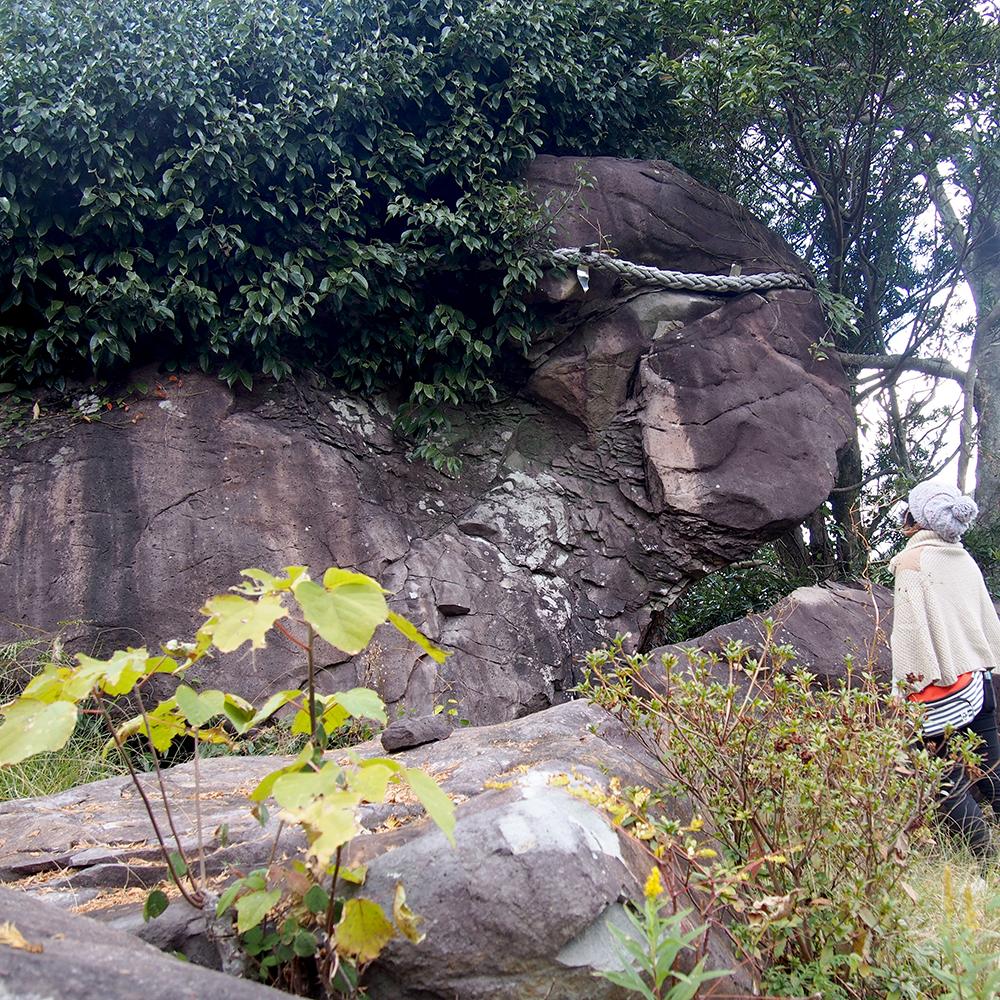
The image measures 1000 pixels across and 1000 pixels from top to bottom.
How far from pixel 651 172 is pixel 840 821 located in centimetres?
515

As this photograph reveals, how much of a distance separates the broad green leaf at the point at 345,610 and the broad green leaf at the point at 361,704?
150mm

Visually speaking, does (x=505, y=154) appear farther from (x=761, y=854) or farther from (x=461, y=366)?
(x=761, y=854)

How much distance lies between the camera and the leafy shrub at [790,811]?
1.78 m

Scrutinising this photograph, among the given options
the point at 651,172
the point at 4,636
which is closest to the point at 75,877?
the point at 4,636

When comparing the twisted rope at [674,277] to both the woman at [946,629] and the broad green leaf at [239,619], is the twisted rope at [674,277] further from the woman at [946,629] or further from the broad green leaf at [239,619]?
the broad green leaf at [239,619]

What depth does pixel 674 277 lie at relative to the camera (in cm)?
580

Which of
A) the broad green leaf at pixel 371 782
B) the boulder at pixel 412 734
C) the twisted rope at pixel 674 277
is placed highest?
the twisted rope at pixel 674 277

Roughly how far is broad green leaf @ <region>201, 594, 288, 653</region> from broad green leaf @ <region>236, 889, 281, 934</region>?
0.51 meters

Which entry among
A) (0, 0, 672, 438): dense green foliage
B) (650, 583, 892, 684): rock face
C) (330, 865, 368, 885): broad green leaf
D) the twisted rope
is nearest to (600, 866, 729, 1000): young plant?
(330, 865, 368, 885): broad green leaf

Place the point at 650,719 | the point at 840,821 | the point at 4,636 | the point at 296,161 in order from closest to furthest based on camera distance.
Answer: the point at 840,821
the point at 650,719
the point at 4,636
the point at 296,161

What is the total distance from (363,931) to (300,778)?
1.07 ft

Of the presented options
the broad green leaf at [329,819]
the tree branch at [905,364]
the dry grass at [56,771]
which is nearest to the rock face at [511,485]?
the dry grass at [56,771]

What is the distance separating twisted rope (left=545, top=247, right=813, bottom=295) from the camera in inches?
216

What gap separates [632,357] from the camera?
5781 mm
